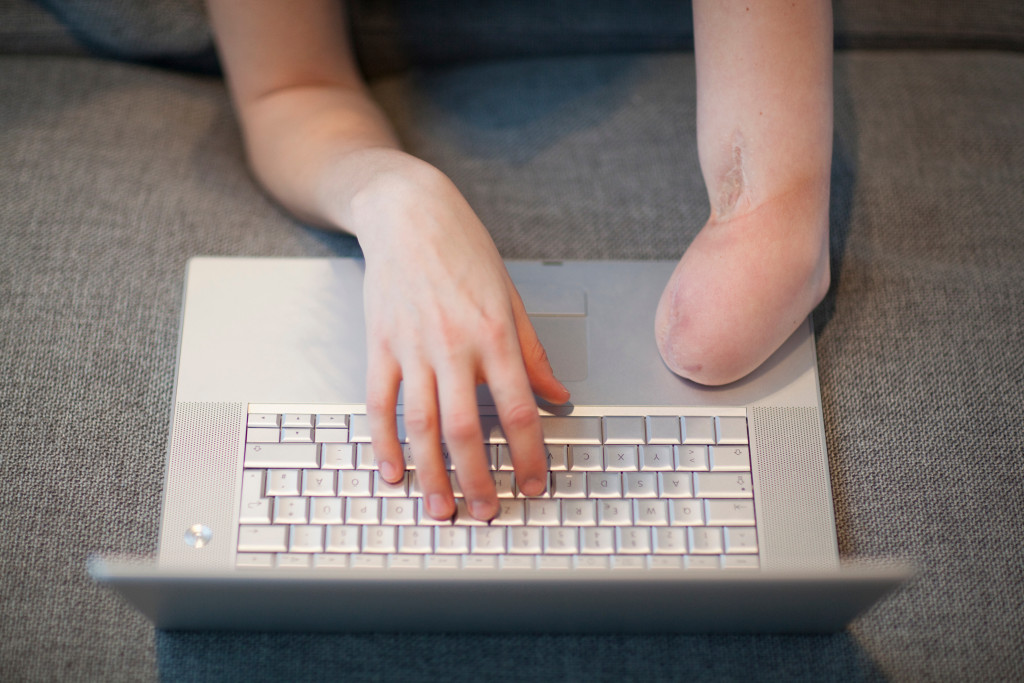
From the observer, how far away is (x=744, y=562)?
→ 22.6 inches

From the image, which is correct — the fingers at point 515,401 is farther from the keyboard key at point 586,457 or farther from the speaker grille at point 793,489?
the speaker grille at point 793,489

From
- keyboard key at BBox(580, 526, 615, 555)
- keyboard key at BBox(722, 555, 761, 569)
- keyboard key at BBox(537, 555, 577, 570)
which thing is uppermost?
keyboard key at BBox(580, 526, 615, 555)

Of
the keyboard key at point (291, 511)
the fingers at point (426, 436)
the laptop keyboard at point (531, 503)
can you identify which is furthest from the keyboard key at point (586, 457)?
the keyboard key at point (291, 511)

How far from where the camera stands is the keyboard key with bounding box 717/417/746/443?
0.61 metres

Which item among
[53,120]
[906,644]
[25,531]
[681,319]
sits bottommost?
[906,644]

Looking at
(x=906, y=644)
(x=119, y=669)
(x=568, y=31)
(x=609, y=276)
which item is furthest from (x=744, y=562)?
(x=568, y=31)

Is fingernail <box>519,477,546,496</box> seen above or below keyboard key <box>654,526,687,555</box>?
above

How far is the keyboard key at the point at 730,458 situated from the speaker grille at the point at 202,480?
1.23ft

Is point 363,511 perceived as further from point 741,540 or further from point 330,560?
point 741,540

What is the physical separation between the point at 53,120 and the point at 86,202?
0.12 meters

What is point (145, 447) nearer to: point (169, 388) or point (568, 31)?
point (169, 388)

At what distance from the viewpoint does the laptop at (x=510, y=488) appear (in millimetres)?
561

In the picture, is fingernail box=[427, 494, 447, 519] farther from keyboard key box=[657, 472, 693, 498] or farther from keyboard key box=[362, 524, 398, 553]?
keyboard key box=[657, 472, 693, 498]

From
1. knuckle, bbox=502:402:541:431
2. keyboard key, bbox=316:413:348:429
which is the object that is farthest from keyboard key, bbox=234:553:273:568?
knuckle, bbox=502:402:541:431
